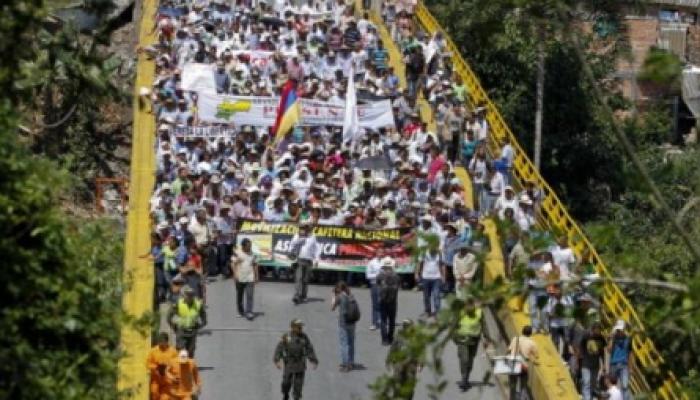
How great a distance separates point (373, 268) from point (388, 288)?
4.70 ft

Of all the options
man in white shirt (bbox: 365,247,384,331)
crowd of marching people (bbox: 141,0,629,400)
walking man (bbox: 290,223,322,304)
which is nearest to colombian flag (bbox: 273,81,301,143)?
crowd of marching people (bbox: 141,0,629,400)

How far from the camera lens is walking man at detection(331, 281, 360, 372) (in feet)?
86.6

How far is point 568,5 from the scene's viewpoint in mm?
12797

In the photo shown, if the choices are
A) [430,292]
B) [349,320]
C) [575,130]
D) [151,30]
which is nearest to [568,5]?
[349,320]

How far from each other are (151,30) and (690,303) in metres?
31.6

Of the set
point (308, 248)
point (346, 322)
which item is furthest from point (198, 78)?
point (346, 322)

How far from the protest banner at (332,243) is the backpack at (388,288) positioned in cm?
226

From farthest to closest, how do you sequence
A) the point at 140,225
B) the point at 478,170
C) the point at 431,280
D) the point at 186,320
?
the point at 478,170, the point at 140,225, the point at 431,280, the point at 186,320

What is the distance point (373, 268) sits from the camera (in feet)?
94.6

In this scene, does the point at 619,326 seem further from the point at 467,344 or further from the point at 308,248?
the point at 308,248

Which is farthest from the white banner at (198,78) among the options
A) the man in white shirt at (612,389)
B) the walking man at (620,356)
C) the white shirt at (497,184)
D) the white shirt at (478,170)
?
the man in white shirt at (612,389)

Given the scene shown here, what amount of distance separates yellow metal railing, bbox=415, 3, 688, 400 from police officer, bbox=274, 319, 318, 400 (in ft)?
11.1

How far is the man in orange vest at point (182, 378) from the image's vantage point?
24.0 m

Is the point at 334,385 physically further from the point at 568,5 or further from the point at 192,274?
the point at 568,5
